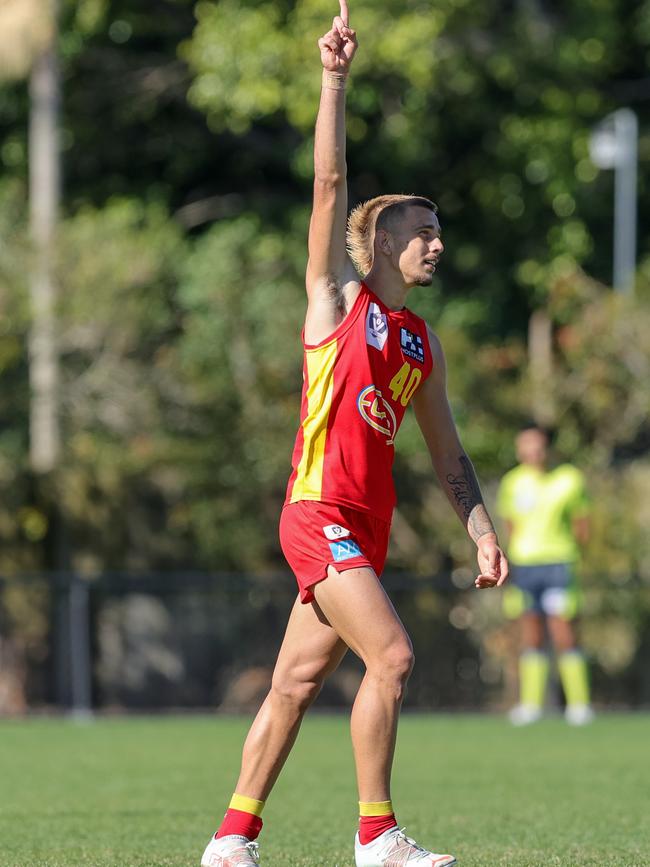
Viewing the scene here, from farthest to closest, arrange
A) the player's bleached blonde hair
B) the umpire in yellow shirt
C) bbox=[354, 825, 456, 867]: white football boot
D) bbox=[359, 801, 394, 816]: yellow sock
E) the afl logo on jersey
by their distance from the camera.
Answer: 1. the umpire in yellow shirt
2. the player's bleached blonde hair
3. the afl logo on jersey
4. bbox=[359, 801, 394, 816]: yellow sock
5. bbox=[354, 825, 456, 867]: white football boot

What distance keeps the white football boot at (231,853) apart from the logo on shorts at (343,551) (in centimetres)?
99

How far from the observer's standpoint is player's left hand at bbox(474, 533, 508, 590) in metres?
6.04

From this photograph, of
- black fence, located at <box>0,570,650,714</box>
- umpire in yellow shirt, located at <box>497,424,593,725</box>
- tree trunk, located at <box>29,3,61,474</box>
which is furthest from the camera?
tree trunk, located at <box>29,3,61,474</box>

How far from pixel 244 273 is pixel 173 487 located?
15.3 ft

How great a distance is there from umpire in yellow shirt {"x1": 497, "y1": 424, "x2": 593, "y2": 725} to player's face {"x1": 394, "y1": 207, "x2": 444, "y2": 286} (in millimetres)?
9410

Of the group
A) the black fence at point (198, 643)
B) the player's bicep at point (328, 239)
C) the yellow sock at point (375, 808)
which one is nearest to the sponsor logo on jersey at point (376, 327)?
the player's bicep at point (328, 239)

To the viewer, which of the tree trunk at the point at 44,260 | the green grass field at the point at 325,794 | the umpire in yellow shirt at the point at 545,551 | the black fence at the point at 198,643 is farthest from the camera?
the tree trunk at the point at 44,260

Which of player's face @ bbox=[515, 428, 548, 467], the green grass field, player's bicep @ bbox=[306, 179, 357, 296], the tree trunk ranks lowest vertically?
the green grass field

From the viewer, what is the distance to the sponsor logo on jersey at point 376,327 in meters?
5.88

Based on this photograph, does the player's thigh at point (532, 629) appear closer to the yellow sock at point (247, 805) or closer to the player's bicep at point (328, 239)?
the yellow sock at point (247, 805)

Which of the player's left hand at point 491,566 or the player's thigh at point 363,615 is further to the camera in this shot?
the player's left hand at point 491,566

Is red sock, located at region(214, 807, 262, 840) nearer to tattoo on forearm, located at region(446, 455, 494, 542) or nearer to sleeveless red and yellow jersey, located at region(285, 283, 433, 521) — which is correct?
sleeveless red and yellow jersey, located at region(285, 283, 433, 521)

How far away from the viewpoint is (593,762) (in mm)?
11469

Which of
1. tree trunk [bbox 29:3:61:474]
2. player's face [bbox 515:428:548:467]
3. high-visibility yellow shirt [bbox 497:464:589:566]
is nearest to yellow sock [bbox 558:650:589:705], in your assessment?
high-visibility yellow shirt [bbox 497:464:589:566]
